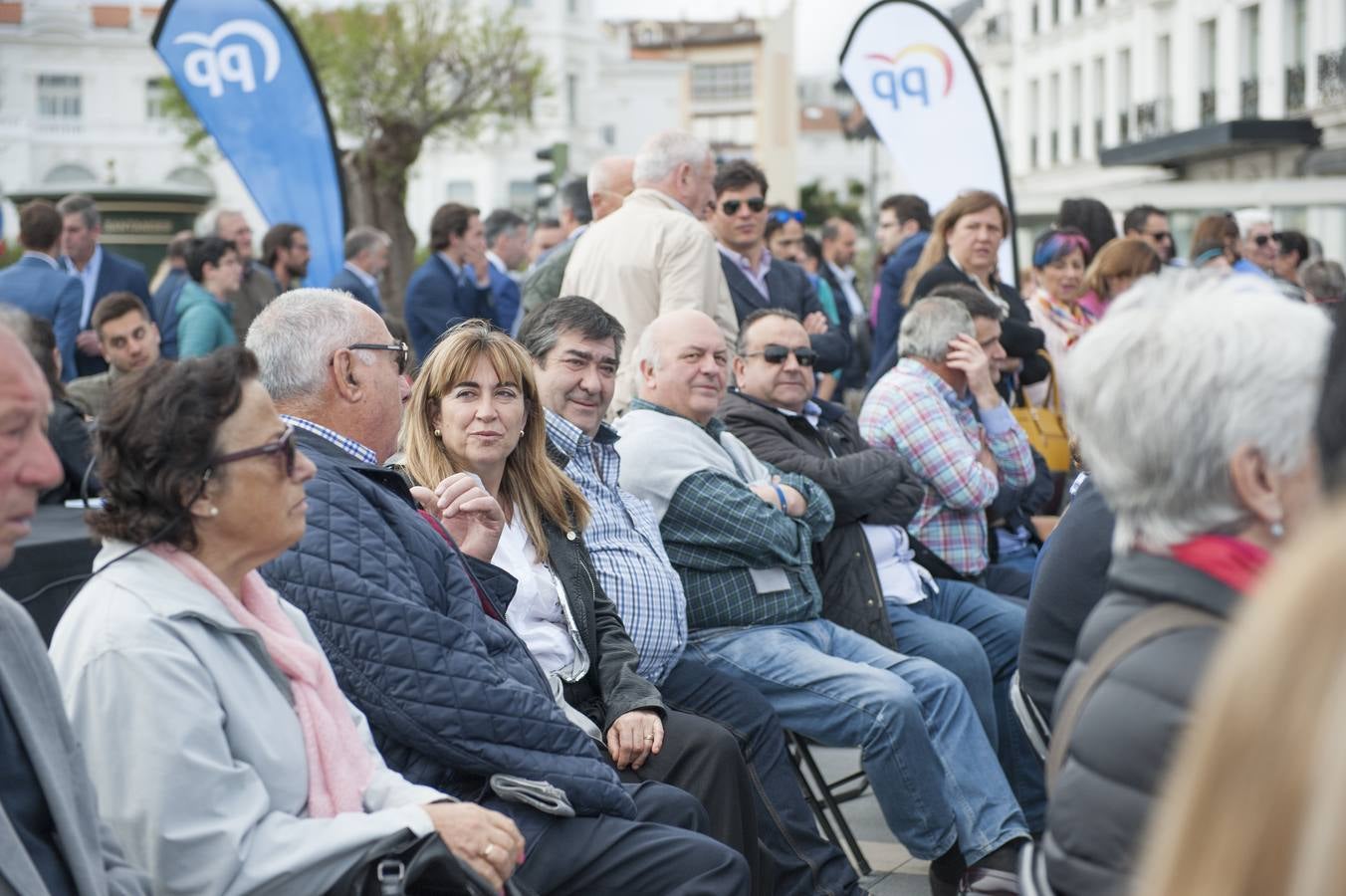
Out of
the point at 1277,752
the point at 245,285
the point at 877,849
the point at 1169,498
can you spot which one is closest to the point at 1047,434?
the point at 877,849

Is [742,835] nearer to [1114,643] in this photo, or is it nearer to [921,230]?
[1114,643]

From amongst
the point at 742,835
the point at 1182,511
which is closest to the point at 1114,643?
the point at 1182,511

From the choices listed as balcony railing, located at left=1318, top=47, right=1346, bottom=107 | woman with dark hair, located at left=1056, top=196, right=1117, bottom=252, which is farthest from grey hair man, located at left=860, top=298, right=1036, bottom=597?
balcony railing, located at left=1318, top=47, right=1346, bottom=107

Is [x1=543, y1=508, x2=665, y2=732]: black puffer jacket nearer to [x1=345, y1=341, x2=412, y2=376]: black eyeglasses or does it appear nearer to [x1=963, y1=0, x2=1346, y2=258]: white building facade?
[x1=345, y1=341, x2=412, y2=376]: black eyeglasses

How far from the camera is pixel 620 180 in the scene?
807cm

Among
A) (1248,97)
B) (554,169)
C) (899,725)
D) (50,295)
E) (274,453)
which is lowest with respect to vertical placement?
(899,725)

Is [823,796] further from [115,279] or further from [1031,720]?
[115,279]

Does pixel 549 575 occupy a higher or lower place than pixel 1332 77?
lower

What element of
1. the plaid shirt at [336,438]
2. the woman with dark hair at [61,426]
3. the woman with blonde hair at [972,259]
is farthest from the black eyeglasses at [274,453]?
the woman with blonde hair at [972,259]

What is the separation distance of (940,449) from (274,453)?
326 centimetres

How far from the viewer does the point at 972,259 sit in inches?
299

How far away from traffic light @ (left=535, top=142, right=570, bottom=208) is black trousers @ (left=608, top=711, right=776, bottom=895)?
14764 millimetres

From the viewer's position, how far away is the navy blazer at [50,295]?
8.95 metres

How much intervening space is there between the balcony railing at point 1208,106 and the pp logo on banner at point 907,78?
29.4 m
